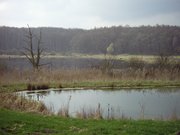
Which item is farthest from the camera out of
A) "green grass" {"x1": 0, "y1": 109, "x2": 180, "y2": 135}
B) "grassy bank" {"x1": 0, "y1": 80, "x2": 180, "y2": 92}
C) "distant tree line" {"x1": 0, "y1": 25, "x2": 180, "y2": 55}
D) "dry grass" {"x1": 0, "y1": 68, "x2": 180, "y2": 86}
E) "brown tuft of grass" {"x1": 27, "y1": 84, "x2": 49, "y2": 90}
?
"distant tree line" {"x1": 0, "y1": 25, "x2": 180, "y2": 55}

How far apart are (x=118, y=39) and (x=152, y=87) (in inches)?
3836

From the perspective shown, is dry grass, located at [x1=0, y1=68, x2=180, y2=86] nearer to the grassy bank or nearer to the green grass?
the grassy bank

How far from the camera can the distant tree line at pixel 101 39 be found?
109 meters

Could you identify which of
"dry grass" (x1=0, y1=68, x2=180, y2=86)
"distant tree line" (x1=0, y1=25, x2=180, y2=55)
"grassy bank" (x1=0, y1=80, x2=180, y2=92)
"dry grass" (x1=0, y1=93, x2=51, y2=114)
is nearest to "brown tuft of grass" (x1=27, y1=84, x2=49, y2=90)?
"grassy bank" (x1=0, y1=80, x2=180, y2=92)

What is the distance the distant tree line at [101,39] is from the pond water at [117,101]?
72.0 metres

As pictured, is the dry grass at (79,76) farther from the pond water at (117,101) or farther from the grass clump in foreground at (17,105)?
the grass clump in foreground at (17,105)

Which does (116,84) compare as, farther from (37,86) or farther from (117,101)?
(117,101)

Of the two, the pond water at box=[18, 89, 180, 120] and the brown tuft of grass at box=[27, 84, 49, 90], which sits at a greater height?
the brown tuft of grass at box=[27, 84, 49, 90]

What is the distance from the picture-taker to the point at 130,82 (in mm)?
27266

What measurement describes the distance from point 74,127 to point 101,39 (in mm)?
120428

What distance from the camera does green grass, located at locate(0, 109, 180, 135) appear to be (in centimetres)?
951

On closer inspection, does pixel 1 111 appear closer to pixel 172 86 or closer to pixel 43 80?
pixel 43 80

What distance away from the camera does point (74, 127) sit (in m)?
10.2

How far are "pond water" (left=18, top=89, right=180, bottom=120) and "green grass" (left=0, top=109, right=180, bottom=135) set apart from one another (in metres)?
4.31
